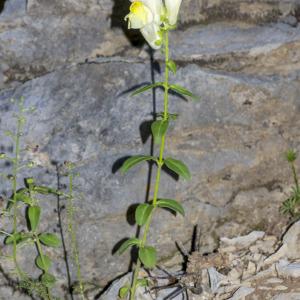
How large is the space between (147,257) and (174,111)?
3.89ft

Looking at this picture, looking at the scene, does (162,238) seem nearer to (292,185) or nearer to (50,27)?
(292,185)

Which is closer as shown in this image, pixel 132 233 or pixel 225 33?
pixel 132 233

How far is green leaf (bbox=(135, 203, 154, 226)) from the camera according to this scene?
3109mm

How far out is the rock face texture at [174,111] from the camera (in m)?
3.86

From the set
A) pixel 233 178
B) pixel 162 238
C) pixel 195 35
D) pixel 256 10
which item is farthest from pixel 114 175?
pixel 256 10

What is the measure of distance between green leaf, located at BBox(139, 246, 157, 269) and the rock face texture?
2.15 ft

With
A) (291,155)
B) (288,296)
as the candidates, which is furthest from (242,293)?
(291,155)

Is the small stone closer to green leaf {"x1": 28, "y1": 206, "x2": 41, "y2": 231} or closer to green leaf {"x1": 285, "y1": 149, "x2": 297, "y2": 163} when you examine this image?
green leaf {"x1": 285, "y1": 149, "x2": 297, "y2": 163}

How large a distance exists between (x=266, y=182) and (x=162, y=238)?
0.83 meters

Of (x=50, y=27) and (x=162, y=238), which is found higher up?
(x=50, y=27)

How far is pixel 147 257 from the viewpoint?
10.4ft

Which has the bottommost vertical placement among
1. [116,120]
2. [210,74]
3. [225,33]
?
[116,120]

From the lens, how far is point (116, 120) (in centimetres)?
395

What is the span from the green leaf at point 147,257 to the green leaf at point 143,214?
19 cm
